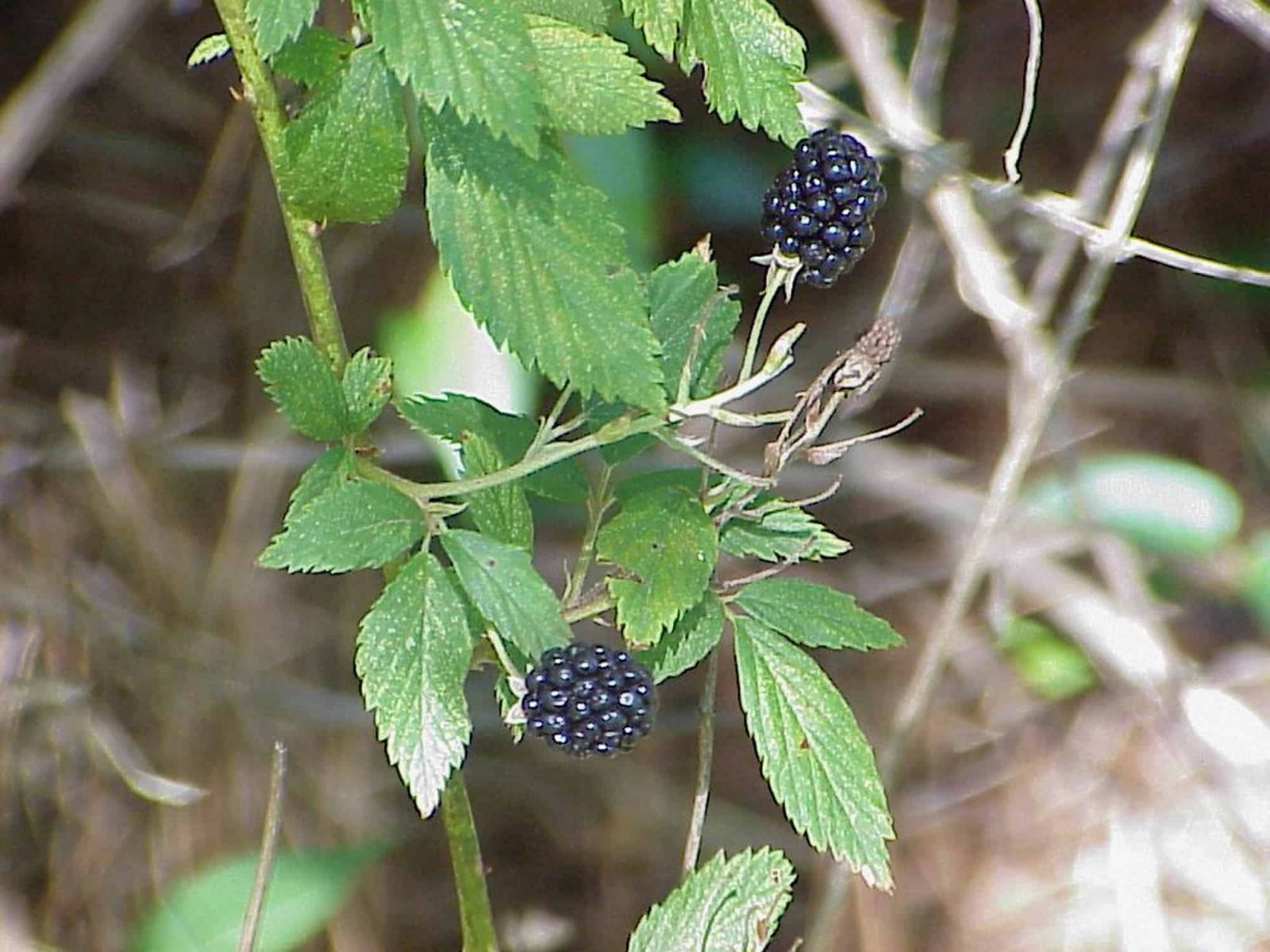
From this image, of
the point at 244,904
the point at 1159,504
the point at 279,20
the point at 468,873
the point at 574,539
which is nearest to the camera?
the point at 279,20

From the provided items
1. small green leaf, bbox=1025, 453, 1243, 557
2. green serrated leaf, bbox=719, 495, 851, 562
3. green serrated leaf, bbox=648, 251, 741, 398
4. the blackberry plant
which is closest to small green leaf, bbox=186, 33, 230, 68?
the blackberry plant

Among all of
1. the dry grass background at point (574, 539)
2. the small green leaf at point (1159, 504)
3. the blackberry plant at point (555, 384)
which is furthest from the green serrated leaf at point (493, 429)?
the small green leaf at point (1159, 504)

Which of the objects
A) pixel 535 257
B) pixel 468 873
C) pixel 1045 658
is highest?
pixel 535 257

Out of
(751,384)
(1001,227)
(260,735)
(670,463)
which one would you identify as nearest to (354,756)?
(260,735)

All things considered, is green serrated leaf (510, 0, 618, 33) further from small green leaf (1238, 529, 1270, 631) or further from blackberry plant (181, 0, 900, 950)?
small green leaf (1238, 529, 1270, 631)

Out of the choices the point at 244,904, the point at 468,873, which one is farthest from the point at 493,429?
the point at 244,904

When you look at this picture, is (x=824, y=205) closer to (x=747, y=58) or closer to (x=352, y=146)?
(x=747, y=58)

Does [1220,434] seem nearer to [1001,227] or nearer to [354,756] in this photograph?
[1001,227]

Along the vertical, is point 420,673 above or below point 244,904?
above
